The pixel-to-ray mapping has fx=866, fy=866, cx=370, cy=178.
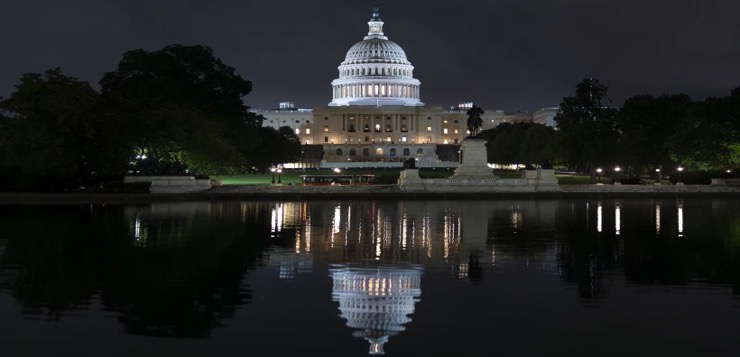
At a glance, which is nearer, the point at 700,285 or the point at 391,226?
the point at 700,285

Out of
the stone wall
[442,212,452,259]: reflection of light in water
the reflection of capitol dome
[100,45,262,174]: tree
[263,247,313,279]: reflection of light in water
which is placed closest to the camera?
the reflection of capitol dome

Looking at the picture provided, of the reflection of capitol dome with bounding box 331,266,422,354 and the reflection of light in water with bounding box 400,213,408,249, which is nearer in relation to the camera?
the reflection of capitol dome with bounding box 331,266,422,354

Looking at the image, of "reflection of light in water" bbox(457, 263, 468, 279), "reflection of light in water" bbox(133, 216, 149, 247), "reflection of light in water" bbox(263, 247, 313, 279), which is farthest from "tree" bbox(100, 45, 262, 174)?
"reflection of light in water" bbox(457, 263, 468, 279)

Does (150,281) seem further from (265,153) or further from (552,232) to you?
(265,153)

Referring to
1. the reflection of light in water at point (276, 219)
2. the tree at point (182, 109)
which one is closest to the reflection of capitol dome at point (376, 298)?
the reflection of light in water at point (276, 219)

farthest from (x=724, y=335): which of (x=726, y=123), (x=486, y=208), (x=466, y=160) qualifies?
(x=726, y=123)

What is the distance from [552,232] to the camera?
93.8 feet

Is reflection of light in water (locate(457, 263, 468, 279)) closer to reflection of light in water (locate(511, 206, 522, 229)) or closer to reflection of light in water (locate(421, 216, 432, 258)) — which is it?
reflection of light in water (locate(421, 216, 432, 258))

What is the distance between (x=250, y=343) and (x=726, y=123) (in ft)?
206

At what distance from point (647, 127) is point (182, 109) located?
4104 cm

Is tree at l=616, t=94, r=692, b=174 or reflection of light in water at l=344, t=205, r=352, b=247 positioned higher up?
tree at l=616, t=94, r=692, b=174

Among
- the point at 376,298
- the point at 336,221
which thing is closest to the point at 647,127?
the point at 336,221

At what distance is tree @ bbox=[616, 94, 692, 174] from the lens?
250 feet

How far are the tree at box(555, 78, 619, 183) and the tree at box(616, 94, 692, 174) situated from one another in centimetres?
120
